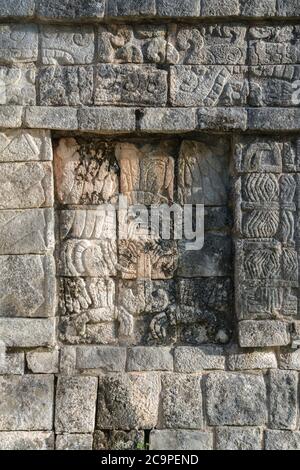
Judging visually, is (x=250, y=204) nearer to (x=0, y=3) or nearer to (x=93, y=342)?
(x=93, y=342)

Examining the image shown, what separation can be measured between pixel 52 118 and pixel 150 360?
202cm

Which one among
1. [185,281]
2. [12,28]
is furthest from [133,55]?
[185,281]

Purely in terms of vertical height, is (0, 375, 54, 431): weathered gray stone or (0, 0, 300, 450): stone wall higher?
(0, 0, 300, 450): stone wall

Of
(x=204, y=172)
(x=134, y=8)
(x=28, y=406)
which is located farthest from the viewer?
(x=204, y=172)

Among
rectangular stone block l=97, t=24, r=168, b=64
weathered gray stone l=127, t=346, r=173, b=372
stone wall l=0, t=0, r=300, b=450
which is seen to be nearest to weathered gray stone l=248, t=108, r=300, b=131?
stone wall l=0, t=0, r=300, b=450

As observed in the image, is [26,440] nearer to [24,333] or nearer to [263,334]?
[24,333]

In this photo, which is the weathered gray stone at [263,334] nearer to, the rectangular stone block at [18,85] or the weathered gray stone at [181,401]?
the weathered gray stone at [181,401]

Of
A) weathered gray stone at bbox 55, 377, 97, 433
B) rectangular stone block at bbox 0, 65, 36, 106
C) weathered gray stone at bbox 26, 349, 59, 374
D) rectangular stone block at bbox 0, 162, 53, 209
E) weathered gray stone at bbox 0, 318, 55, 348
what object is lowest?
weathered gray stone at bbox 55, 377, 97, 433

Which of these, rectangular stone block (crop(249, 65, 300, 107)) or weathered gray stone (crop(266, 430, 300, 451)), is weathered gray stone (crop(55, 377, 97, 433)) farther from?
rectangular stone block (crop(249, 65, 300, 107))

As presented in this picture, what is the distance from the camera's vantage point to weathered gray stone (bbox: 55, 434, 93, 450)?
19.1 ft

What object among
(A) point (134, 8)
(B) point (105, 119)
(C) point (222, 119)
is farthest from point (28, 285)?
(A) point (134, 8)

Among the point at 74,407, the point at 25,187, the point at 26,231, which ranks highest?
the point at 25,187

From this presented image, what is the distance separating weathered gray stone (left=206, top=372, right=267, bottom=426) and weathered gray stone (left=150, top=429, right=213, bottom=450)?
131 millimetres

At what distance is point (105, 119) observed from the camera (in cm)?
577
